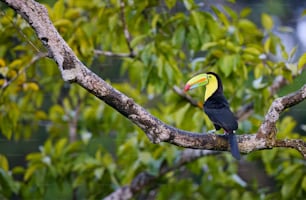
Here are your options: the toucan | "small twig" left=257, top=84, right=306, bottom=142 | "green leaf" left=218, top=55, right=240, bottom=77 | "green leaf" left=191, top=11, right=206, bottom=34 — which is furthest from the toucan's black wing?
"green leaf" left=191, top=11, right=206, bottom=34

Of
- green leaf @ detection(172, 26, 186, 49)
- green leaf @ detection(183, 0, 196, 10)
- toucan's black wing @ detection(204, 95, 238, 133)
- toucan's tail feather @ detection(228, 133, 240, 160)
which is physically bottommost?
green leaf @ detection(172, 26, 186, 49)

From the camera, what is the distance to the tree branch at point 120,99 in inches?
84.7

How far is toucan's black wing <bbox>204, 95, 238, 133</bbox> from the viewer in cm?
237

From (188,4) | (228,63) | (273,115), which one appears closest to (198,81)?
(273,115)

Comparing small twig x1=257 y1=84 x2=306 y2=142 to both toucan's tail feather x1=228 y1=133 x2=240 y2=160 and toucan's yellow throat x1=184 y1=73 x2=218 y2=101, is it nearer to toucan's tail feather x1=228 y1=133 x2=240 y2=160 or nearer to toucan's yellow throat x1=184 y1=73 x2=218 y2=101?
toucan's tail feather x1=228 y1=133 x2=240 y2=160

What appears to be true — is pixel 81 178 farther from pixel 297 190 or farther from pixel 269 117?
pixel 269 117

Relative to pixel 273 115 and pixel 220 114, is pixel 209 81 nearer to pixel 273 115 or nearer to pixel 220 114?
pixel 220 114

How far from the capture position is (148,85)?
3717mm

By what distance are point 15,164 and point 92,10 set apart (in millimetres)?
2170

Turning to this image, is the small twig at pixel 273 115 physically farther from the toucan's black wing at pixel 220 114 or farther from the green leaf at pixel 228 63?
the green leaf at pixel 228 63

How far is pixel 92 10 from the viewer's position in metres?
3.76

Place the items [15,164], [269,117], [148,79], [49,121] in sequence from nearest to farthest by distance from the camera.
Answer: [269,117] → [148,79] → [49,121] → [15,164]

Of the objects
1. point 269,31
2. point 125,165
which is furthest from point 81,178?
point 269,31

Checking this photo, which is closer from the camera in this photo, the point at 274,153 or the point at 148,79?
the point at 148,79
